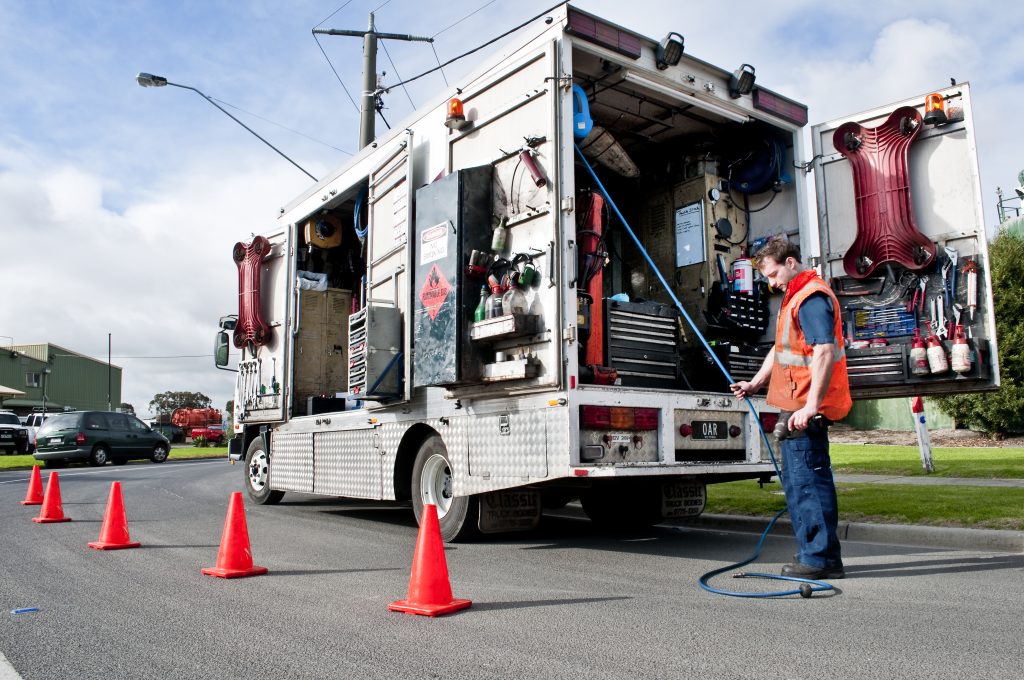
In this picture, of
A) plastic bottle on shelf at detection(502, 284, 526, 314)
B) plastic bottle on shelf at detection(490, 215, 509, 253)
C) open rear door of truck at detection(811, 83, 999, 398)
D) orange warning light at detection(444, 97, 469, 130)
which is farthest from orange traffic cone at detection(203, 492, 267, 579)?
open rear door of truck at detection(811, 83, 999, 398)

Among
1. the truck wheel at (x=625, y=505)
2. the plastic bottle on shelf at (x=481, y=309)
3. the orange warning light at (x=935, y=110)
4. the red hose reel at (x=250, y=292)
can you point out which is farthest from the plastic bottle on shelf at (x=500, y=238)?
the red hose reel at (x=250, y=292)

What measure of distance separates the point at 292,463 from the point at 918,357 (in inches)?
260

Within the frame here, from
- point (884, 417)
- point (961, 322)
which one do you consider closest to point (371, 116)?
point (961, 322)

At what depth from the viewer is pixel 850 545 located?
22.6 ft

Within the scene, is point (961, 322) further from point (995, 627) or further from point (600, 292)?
point (995, 627)

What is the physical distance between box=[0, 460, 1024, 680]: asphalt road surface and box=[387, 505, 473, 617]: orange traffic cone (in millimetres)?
103

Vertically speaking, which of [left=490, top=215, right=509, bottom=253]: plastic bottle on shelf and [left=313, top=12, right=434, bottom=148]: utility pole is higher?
[left=313, top=12, right=434, bottom=148]: utility pole

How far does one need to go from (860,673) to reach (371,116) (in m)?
13.1

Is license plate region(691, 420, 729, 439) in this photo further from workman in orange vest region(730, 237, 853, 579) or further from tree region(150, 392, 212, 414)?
tree region(150, 392, 212, 414)

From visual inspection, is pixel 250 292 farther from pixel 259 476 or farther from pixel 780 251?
pixel 780 251

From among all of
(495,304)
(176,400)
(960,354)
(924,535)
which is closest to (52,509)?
(495,304)

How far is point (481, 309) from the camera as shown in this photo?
638 cm

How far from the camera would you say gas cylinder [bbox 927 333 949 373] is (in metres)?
6.55

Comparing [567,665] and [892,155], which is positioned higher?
[892,155]
